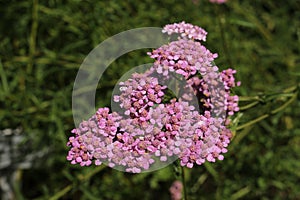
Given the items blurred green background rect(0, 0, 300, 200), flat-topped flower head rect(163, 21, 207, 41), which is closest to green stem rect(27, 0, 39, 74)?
blurred green background rect(0, 0, 300, 200)

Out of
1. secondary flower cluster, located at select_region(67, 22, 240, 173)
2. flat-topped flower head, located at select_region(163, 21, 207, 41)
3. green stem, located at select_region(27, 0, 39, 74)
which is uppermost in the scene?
green stem, located at select_region(27, 0, 39, 74)

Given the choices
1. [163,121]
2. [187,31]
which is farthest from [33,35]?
[163,121]

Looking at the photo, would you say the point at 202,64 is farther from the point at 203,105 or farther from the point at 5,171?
the point at 5,171

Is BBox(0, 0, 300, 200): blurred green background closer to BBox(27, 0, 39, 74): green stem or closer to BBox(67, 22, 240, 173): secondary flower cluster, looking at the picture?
BBox(27, 0, 39, 74): green stem

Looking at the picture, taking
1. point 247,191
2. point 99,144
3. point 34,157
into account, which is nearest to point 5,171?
point 34,157

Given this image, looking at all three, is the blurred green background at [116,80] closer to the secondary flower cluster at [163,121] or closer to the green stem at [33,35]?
the green stem at [33,35]
